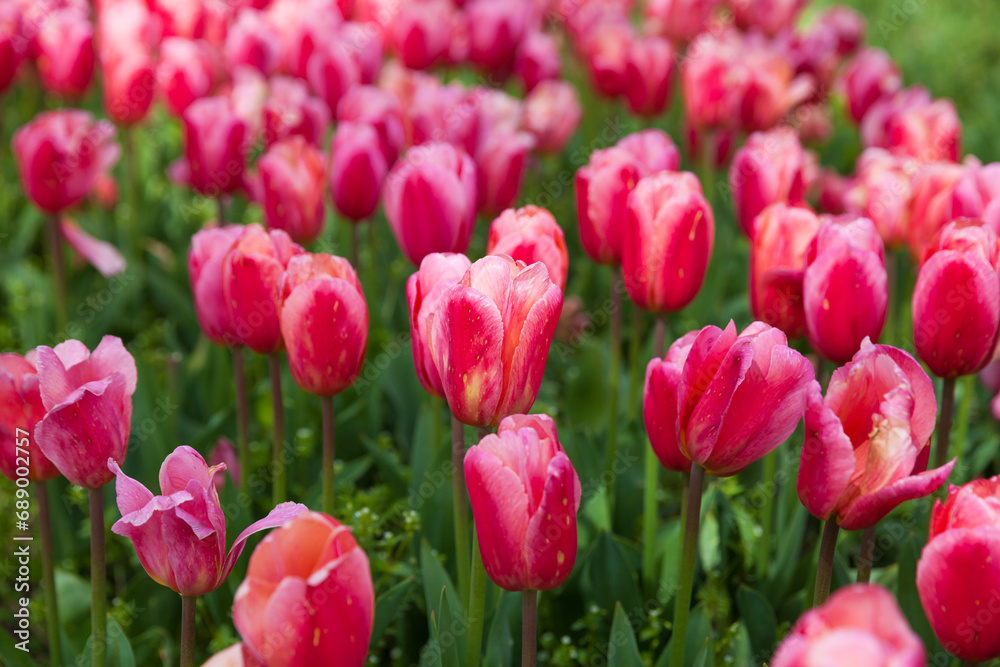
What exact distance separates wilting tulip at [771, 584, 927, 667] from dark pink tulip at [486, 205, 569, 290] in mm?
827

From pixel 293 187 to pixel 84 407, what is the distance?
1.10 m

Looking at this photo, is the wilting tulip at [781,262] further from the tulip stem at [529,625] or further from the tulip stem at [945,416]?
the tulip stem at [529,625]

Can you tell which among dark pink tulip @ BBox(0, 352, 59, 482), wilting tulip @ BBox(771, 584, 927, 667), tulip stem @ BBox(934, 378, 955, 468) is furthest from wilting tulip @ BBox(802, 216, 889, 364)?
dark pink tulip @ BBox(0, 352, 59, 482)

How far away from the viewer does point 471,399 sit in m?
1.37

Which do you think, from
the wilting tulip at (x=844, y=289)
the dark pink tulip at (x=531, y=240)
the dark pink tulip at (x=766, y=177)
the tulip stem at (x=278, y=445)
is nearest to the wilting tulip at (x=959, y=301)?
the wilting tulip at (x=844, y=289)

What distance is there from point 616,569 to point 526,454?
0.77m

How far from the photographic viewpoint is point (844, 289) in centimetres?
158

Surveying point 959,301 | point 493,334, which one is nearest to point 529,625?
point 493,334

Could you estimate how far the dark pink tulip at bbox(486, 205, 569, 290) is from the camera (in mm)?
1595

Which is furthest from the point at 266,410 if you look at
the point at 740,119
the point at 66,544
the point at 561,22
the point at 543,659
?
the point at 561,22

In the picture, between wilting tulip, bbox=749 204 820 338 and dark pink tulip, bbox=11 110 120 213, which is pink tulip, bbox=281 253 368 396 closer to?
wilting tulip, bbox=749 204 820 338

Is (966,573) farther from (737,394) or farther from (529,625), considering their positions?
(529,625)

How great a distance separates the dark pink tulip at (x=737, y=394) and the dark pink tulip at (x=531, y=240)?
36 cm

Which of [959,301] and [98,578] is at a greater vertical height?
[959,301]
